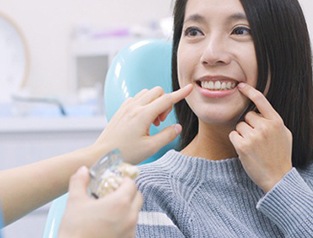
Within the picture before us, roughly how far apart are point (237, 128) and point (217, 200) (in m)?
0.13

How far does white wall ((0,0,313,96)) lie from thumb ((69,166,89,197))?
2.87m

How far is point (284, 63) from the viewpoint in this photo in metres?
1.13

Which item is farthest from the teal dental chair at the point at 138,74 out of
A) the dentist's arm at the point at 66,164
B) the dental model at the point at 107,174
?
the dental model at the point at 107,174

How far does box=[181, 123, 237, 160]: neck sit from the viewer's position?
1190mm

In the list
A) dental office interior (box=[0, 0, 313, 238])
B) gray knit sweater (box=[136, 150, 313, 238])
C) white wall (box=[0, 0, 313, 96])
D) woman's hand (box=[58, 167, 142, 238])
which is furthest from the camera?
white wall (box=[0, 0, 313, 96])

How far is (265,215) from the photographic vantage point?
3.57 feet

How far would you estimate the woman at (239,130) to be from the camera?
104cm

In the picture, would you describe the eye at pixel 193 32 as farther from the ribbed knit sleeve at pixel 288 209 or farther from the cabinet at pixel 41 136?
the cabinet at pixel 41 136

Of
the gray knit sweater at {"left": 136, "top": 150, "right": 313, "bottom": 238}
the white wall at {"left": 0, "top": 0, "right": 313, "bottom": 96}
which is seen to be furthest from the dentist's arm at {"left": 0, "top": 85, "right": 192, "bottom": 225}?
the white wall at {"left": 0, "top": 0, "right": 313, "bottom": 96}

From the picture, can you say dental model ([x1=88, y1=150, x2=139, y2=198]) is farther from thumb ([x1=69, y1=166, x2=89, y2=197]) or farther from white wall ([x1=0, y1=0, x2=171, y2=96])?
white wall ([x1=0, y1=0, x2=171, y2=96])

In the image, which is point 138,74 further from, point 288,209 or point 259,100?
point 288,209

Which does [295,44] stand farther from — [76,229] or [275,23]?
[76,229]

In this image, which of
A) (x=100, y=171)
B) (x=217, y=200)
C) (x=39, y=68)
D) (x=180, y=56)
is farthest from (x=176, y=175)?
(x=39, y=68)

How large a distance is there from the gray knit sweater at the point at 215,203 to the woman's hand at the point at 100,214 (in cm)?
39
